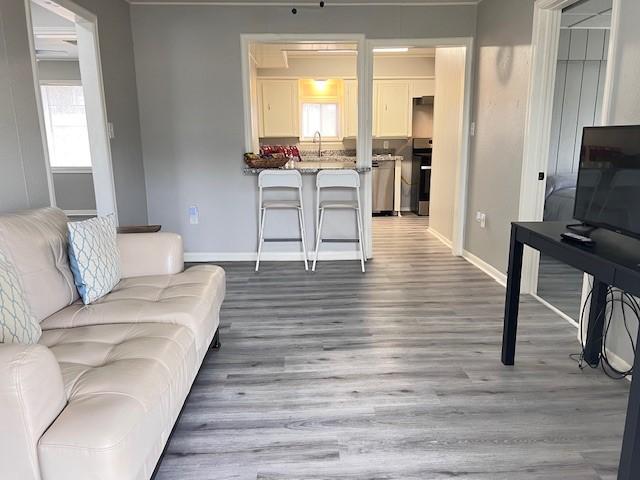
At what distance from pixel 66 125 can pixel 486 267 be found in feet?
21.4

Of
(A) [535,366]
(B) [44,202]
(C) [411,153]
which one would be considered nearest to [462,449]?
(A) [535,366]

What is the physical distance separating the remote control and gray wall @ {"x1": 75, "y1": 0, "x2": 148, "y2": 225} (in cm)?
332

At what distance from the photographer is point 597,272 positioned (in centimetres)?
163

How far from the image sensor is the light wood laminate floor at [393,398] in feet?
5.37

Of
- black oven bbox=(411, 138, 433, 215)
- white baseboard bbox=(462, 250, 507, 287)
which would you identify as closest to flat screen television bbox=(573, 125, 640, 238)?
white baseboard bbox=(462, 250, 507, 287)

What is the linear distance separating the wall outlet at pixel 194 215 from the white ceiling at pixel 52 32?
77.7 inches

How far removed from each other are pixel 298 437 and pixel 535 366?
1.38 m

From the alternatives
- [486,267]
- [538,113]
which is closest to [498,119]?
[538,113]

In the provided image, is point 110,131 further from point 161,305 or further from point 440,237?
point 440,237

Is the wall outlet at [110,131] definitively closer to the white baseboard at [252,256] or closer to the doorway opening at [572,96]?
the white baseboard at [252,256]

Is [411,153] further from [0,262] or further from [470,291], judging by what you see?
[0,262]

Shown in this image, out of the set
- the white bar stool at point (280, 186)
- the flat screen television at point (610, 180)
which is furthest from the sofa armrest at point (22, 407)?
the white bar stool at point (280, 186)

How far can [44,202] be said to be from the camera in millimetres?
2574

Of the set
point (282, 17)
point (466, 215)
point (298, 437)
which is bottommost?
point (298, 437)
